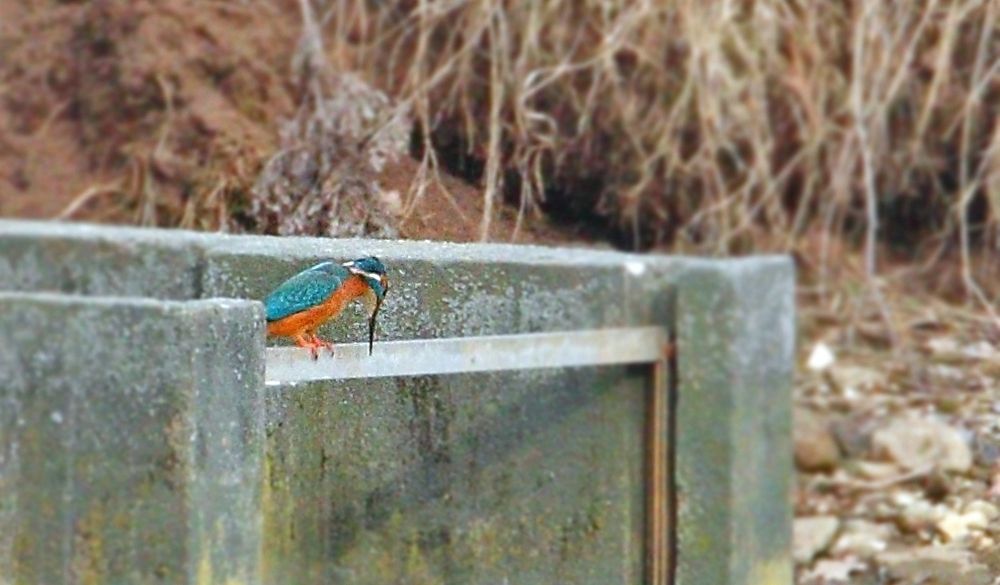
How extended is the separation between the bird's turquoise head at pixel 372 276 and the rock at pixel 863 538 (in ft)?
6.86

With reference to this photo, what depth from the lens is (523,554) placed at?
2.83 m

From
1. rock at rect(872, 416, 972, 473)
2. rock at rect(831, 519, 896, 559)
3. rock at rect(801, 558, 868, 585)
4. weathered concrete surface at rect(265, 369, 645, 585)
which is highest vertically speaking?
weathered concrete surface at rect(265, 369, 645, 585)

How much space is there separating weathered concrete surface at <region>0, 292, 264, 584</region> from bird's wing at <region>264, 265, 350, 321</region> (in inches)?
11.6

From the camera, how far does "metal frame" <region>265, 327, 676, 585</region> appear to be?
227cm

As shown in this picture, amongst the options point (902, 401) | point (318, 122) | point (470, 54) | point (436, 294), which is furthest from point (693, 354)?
point (902, 401)

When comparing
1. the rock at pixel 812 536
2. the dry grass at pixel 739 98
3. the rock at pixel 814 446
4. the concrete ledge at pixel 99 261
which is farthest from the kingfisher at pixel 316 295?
the rock at pixel 814 446

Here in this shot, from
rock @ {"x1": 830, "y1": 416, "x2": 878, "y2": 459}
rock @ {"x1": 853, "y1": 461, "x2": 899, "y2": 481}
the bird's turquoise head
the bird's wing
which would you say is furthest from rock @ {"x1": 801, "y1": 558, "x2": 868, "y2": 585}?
the bird's wing

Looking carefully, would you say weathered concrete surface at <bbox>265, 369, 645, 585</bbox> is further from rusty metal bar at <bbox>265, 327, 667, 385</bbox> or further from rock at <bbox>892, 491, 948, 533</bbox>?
rock at <bbox>892, 491, 948, 533</bbox>

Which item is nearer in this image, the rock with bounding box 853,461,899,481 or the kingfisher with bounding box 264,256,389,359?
the kingfisher with bounding box 264,256,389,359

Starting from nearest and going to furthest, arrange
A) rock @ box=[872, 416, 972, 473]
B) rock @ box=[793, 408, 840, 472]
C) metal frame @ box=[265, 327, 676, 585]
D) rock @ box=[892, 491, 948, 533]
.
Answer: metal frame @ box=[265, 327, 676, 585] → rock @ box=[892, 491, 948, 533] → rock @ box=[872, 416, 972, 473] → rock @ box=[793, 408, 840, 472]

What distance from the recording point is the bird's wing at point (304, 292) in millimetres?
2168

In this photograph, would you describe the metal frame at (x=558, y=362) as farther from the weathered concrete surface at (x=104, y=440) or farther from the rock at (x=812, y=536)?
the rock at (x=812, y=536)

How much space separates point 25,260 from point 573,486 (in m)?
1.30

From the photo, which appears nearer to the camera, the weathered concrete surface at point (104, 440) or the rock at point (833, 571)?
the weathered concrete surface at point (104, 440)
